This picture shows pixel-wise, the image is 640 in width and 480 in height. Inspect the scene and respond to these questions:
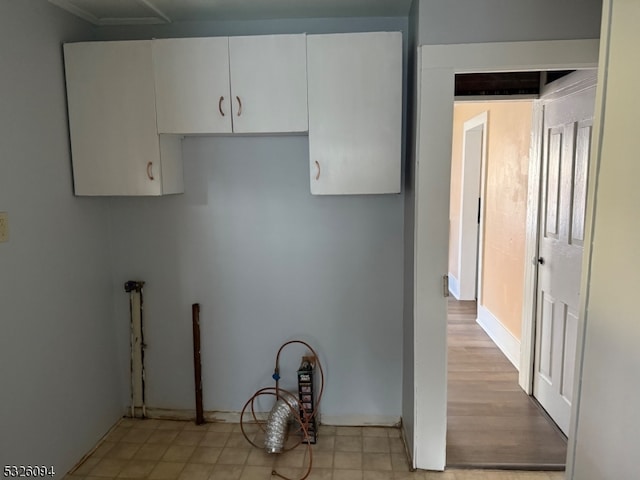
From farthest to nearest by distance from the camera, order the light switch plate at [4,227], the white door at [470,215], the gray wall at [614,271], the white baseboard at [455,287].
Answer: the white baseboard at [455,287] < the white door at [470,215] < the light switch plate at [4,227] < the gray wall at [614,271]

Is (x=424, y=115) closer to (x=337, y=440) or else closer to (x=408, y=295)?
(x=408, y=295)

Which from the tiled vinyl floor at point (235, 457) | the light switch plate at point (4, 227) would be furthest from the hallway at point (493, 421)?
the light switch plate at point (4, 227)

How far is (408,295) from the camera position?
2371 mm

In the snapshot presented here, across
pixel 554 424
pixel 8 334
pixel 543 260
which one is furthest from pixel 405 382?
pixel 8 334

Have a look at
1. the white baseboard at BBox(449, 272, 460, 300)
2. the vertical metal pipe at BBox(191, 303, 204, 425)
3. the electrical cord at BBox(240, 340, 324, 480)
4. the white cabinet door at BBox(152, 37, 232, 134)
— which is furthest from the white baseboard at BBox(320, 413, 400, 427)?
the white baseboard at BBox(449, 272, 460, 300)

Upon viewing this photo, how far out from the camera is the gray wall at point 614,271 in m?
0.99

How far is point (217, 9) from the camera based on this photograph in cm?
222

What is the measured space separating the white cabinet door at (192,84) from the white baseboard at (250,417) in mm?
1720

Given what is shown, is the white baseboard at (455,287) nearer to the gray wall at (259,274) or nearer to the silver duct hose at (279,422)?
the gray wall at (259,274)

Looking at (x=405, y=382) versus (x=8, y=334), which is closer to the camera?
(x=8, y=334)

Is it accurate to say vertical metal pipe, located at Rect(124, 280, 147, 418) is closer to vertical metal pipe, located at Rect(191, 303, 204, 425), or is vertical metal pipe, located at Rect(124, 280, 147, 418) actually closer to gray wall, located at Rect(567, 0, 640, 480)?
vertical metal pipe, located at Rect(191, 303, 204, 425)

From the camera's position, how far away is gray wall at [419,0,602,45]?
1897mm

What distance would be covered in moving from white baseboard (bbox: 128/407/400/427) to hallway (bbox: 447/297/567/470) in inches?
15.2

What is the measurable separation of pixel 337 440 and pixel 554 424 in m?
1.31
